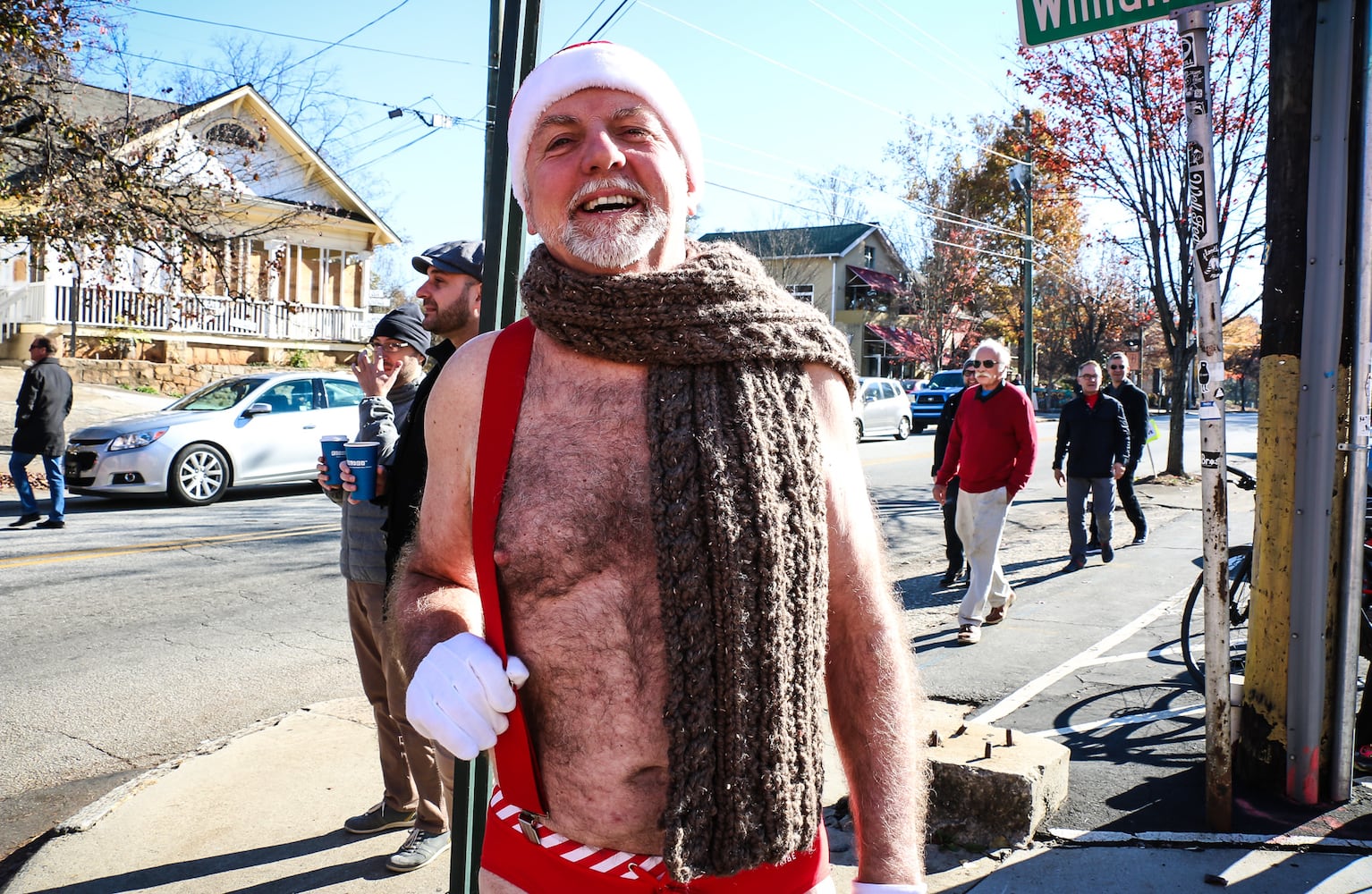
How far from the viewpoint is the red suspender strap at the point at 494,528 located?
1.48 m

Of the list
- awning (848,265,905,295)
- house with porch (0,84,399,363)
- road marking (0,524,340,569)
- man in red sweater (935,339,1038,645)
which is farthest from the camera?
awning (848,265,905,295)

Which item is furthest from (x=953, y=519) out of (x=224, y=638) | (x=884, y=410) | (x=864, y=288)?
(x=864, y=288)

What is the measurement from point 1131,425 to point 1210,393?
834cm

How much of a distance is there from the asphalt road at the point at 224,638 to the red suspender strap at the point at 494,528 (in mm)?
3193

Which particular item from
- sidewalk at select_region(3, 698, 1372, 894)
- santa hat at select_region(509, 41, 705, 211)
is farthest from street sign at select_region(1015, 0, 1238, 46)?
sidewalk at select_region(3, 698, 1372, 894)

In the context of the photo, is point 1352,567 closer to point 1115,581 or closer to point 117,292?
point 1115,581

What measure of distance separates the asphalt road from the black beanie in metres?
2.18

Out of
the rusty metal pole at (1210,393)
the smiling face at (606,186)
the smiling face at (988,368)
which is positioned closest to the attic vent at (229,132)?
the smiling face at (988,368)

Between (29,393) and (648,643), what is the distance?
11282 millimetres

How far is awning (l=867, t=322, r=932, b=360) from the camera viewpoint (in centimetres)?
4234

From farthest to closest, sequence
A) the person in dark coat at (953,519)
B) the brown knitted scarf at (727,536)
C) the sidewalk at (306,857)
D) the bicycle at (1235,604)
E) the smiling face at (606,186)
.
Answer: the person in dark coat at (953,519) → the bicycle at (1235,604) → the sidewalk at (306,857) → the smiling face at (606,186) → the brown knitted scarf at (727,536)

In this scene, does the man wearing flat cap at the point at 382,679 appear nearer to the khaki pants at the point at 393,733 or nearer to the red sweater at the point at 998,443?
the khaki pants at the point at 393,733

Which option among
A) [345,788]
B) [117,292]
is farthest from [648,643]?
[117,292]

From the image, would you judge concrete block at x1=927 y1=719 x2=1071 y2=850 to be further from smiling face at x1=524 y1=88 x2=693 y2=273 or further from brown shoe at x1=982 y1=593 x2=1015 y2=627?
brown shoe at x1=982 y1=593 x2=1015 y2=627
